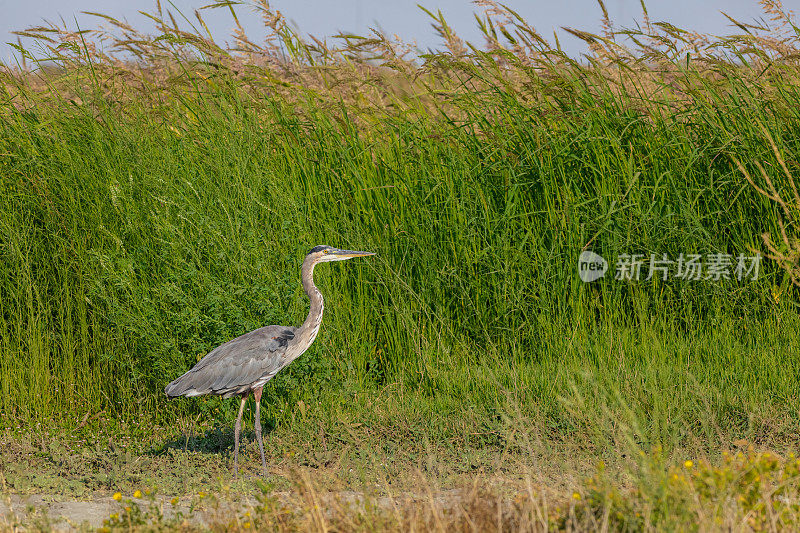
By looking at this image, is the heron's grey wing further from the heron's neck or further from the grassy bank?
the grassy bank

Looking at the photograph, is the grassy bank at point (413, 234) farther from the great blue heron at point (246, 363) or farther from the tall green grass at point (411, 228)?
the great blue heron at point (246, 363)

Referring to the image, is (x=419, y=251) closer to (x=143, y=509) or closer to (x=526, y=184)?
(x=526, y=184)

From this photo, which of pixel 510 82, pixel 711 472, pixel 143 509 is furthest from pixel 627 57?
pixel 143 509

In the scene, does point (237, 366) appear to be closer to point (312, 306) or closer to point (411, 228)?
point (312, 306)

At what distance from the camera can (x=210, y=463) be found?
4312mm

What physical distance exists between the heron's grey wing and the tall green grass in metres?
0.52

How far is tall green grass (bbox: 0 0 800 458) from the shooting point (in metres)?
4.77

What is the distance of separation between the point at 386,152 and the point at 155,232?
168cm

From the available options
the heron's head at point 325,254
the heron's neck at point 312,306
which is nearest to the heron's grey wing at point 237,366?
the heron's neck at point 312,306

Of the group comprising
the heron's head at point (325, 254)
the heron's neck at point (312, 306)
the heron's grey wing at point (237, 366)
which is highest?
the heron's head at point (325, 254)

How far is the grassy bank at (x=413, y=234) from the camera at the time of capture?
185 inches

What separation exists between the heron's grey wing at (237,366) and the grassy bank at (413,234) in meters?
0.48

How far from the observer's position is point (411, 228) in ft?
18.1

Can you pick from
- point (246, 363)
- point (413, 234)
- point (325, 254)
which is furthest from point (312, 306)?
point (413, 234)
